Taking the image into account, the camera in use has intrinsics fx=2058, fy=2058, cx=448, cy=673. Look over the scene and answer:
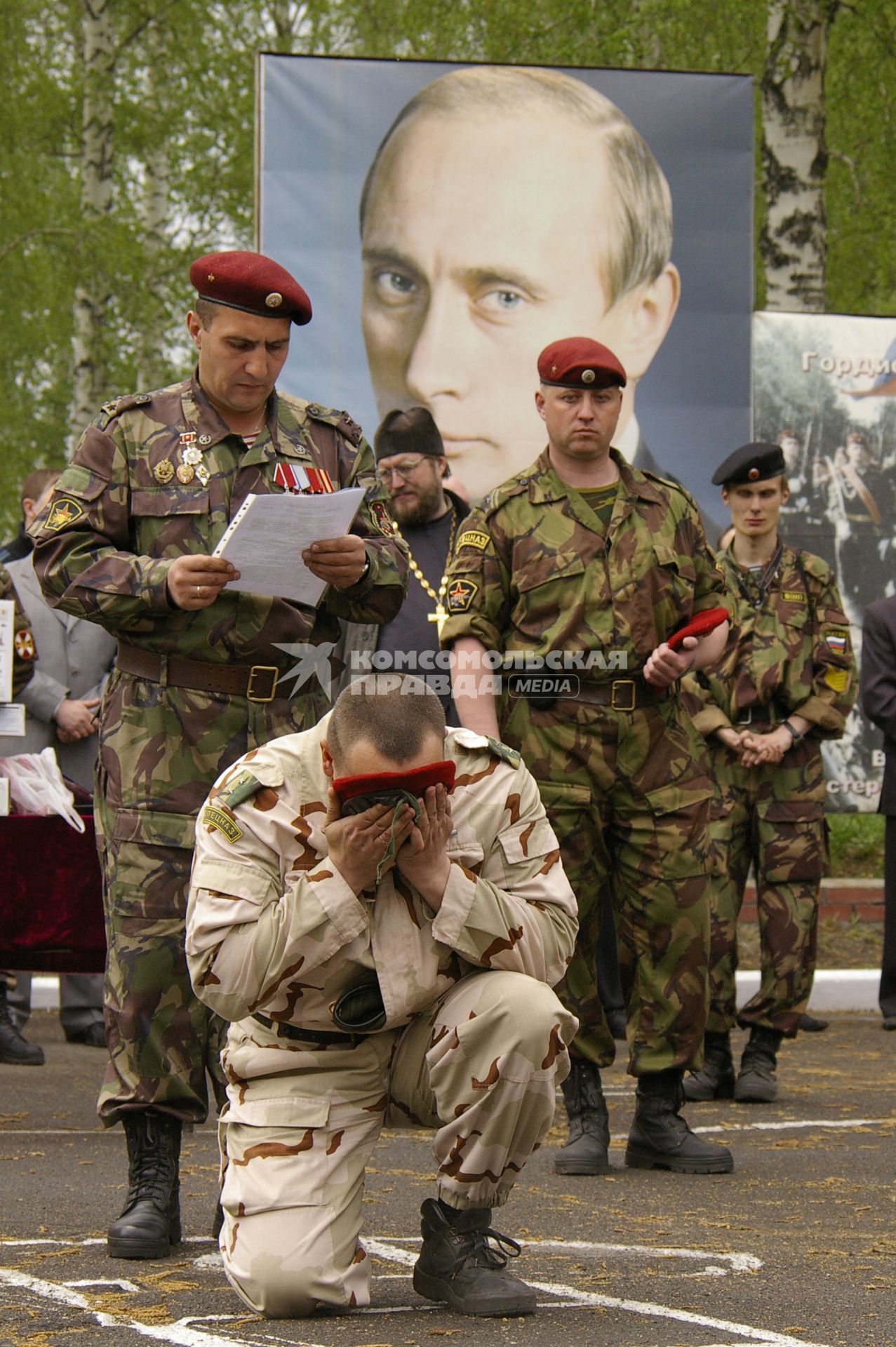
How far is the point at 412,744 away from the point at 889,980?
20.1 ft

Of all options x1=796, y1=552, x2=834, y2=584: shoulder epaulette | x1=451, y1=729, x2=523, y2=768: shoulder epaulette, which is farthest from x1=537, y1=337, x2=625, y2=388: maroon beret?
x1=796, y1=552, x2=834, y2=584: shoulder epaulette

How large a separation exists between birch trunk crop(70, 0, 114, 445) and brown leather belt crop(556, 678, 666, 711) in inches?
573

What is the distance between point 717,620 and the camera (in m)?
5.78

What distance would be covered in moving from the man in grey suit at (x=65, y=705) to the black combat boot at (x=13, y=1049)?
17.7 inches

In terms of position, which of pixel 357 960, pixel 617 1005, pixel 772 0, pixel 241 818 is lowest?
pixel 617 1005

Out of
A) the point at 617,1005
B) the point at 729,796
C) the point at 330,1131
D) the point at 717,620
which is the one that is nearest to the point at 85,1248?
the point at 330,1131

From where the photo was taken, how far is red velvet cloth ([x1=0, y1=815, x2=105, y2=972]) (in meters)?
6.98

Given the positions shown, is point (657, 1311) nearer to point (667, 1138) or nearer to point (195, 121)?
point (667, 1138)

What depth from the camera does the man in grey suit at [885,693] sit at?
954 centimetres

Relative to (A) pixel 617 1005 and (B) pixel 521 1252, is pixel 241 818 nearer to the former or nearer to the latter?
(B) pixel 521 1252

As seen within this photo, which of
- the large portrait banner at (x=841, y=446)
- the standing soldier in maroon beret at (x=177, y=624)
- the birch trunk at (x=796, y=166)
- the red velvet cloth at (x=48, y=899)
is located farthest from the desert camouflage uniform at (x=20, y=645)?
the birch trunk at (x=796, y=166)

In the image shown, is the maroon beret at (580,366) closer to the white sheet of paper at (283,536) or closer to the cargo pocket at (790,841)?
the white sheet of paper at (283,536)

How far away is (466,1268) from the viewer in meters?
4.01

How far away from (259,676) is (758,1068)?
335 cm
